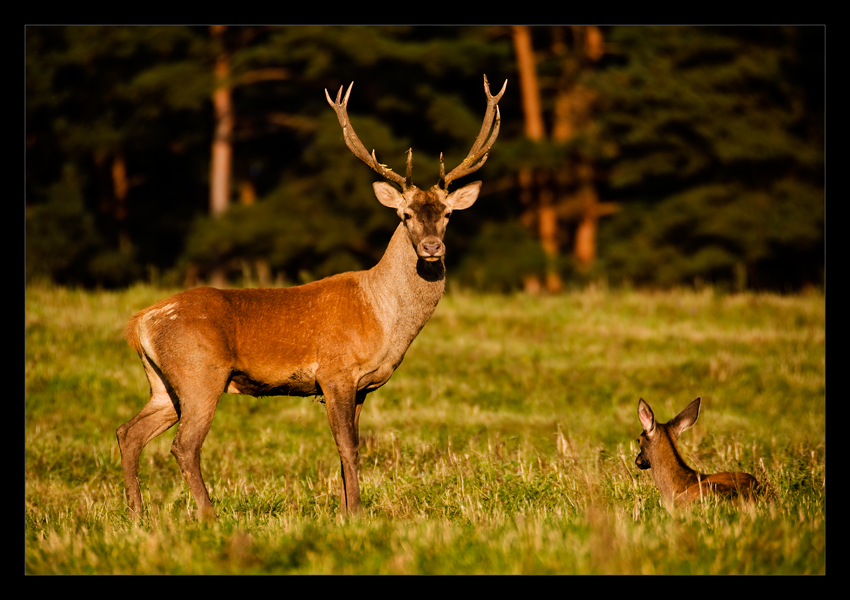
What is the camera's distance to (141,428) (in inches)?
281

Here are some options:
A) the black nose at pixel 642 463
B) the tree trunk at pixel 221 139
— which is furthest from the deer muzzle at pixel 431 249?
the tree trunk at pixel 221 139

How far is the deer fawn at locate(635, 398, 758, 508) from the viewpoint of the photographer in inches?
249

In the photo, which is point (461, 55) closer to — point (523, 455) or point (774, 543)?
point (523, 455)

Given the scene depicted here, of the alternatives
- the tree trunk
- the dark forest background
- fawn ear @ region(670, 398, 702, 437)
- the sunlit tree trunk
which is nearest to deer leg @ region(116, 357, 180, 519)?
fawn ear @ region(670, 398, 702, 437)

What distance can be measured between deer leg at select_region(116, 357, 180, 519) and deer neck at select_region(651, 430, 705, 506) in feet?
11.5

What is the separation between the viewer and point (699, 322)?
14273 millimetres

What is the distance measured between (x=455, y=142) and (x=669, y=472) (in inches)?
778

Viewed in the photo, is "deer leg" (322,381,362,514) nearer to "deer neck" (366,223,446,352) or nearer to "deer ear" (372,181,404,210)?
"deer neck" (366,223,446,352)

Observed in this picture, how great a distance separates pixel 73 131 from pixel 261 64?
16.4 feet

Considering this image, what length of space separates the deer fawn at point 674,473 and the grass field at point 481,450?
0.18 m

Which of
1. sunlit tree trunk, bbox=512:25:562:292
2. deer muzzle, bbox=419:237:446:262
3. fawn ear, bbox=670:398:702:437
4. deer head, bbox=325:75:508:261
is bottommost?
fawn ear, bbox=670:398:702:437

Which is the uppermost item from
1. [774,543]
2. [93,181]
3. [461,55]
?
[461,55]

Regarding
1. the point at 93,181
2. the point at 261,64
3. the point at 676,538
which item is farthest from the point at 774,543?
the point at 93,181

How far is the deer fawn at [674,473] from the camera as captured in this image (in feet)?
20.8
